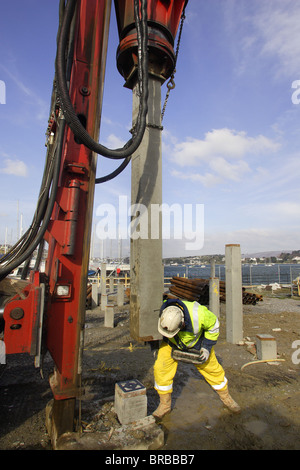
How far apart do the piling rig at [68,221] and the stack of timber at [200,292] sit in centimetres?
1026

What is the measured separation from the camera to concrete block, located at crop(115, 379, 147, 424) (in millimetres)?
3227

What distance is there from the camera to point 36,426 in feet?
11.5

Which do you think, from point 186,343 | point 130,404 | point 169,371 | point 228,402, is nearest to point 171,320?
point 186,343

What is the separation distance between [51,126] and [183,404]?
14.1 ft

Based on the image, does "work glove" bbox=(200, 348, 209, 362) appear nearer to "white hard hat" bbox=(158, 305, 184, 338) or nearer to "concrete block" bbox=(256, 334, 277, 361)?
"white hard hat" bbox=(158, 305, 184, 338)

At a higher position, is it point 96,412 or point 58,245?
point 58,245

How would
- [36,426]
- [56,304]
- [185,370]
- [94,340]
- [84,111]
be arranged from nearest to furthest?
1. [56,304]
2. [84,111]
3. [36,426]
4. [185,370]
5. [94,340]

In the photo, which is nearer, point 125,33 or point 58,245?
point 58,245

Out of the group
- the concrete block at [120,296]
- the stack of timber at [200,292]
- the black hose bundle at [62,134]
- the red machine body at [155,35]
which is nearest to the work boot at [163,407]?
the black hose bundle at [62,134]

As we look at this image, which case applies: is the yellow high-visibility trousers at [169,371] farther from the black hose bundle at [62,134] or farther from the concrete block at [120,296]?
the concrete block at [120,296]

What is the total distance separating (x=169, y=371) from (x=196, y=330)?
0.74 m

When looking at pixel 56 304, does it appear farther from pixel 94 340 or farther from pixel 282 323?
pixel 282 323

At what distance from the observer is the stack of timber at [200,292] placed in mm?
12609
